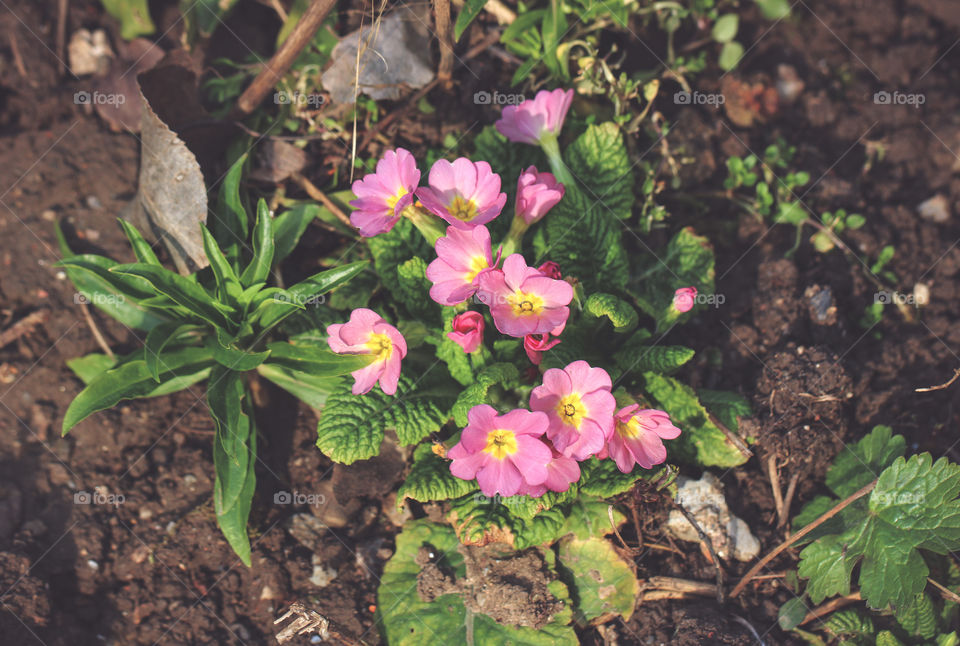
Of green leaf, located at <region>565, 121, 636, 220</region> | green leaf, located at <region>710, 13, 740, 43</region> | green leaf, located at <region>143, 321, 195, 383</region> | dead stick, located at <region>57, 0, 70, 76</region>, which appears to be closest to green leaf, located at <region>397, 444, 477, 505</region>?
green leaf, located at <region>143, 321, 195, 383</region>

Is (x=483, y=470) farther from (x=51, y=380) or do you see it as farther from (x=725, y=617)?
(x=51, y=380)

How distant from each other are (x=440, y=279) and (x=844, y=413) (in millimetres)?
1926

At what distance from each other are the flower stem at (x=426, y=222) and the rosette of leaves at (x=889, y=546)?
1.91 metres

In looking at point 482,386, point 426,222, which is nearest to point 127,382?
point 426,222

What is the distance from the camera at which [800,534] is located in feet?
8.86

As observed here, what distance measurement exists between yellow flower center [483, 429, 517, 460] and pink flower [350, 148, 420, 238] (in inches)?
34.7

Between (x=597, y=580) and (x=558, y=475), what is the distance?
700 millimetres

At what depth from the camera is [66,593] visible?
10.1 ft

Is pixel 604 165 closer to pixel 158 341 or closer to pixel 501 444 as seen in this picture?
pixel 501 444

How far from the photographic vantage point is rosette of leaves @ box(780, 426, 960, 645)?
2.57 m

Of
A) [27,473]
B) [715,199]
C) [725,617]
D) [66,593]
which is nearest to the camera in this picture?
[725,617]

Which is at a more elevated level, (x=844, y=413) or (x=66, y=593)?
(x=844, y=413)

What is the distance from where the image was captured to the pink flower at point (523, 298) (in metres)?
2.48

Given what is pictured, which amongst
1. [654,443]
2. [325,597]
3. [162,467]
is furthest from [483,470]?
[162,467]
